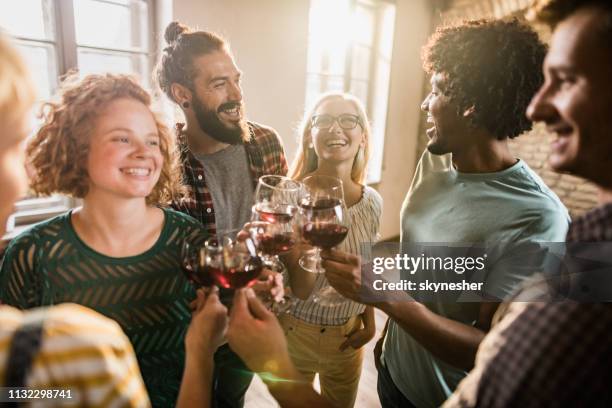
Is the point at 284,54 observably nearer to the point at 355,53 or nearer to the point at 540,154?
the point at 355,53

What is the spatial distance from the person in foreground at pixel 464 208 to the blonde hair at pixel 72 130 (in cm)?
86

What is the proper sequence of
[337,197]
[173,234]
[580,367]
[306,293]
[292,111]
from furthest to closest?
[292,111], [306,293], [337,197], [173,234], [580,367]

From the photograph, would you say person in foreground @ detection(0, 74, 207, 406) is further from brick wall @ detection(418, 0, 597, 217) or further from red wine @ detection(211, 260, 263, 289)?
brick wall @ detection(418, 0, 597, 217)

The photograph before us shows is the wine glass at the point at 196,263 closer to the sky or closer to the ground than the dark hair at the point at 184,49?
closer to the ground

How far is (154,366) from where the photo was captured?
3.79ft

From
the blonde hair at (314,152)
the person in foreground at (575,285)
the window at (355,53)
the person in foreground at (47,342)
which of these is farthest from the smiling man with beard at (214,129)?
the window at (355,53)

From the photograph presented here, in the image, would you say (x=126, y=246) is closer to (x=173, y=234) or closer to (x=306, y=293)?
(x=173, y=234)

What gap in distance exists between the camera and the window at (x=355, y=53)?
410 cm

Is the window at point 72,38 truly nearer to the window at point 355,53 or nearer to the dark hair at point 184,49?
the dark hair at point 184,49

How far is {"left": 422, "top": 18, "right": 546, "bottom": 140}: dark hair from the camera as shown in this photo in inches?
54.8

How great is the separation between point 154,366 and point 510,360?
3.32ft

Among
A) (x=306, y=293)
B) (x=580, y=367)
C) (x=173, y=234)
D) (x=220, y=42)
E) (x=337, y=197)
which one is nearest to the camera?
(x=580, y=367)

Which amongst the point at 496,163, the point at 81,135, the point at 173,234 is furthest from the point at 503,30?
the point at 81,135

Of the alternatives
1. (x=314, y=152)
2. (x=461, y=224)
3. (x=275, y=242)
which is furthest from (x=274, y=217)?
(x=314, y=152)
